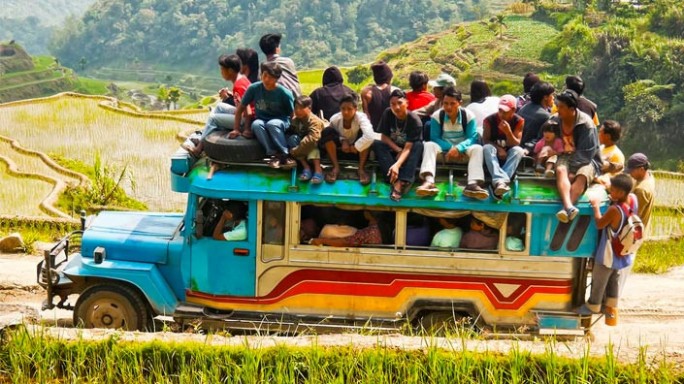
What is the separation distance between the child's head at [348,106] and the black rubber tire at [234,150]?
0.93 m

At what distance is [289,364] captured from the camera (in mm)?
8227

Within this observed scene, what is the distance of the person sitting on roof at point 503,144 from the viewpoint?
929 cm

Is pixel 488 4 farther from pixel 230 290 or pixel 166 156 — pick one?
pixel 230 290

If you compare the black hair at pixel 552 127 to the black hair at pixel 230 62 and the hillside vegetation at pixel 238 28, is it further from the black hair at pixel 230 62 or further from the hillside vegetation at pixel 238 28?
the hillside vegetation at pixel 238 28

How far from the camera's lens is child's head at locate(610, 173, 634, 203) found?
9.15m

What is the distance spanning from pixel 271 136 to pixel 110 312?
2.55 metres

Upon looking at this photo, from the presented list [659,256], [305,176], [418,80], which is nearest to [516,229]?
[418,80]

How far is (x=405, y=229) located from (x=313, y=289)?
3.75ft

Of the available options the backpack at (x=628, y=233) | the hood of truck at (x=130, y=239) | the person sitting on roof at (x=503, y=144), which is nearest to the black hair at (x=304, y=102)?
the person sitting on roof at (x=503, y=144)

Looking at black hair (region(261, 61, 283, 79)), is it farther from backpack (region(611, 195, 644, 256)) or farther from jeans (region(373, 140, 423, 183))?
backpack (region(611, 195, 644, 256))

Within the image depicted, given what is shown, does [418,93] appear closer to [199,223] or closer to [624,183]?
[624,183]

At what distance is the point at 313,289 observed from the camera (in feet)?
31.9

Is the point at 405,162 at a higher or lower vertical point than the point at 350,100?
lower

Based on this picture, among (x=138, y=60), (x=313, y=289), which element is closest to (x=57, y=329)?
(x=313, y=289)
